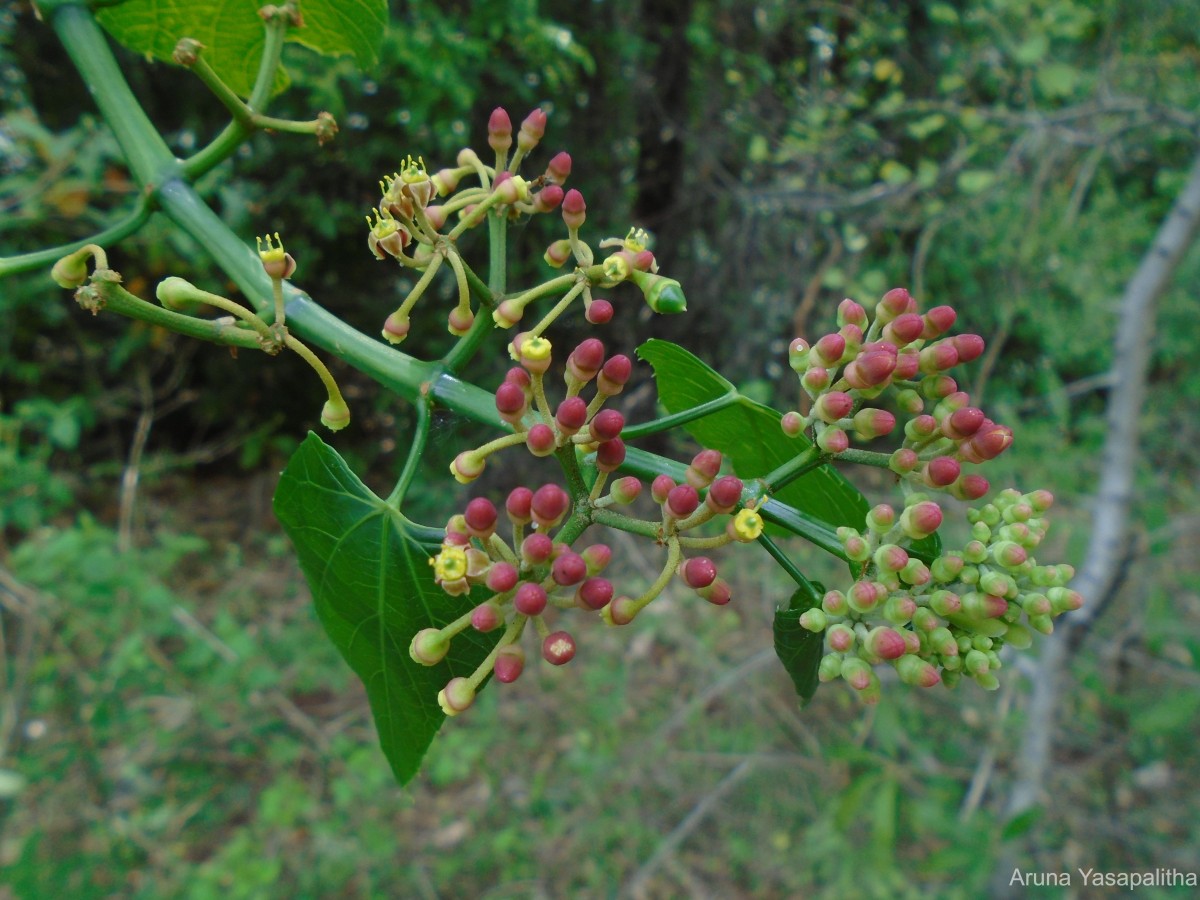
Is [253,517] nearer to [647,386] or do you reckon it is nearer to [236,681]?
[236,681]

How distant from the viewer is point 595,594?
2.56 ft

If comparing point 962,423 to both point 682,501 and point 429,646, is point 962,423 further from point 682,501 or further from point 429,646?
point 429,646

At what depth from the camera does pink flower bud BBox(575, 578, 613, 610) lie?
30.7 inches

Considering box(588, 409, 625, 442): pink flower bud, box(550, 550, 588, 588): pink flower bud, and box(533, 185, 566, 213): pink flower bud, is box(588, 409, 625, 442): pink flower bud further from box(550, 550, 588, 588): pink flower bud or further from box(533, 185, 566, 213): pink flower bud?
box(533, 185, 566, 213): pink flower bud

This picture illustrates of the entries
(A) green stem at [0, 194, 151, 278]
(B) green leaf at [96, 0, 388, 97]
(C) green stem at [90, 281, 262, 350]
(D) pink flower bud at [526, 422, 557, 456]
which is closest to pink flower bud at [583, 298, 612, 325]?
(D) pink flower bud at [526, 422, 557, 456]

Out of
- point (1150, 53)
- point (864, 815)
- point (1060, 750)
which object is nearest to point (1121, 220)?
point (1150, 53)

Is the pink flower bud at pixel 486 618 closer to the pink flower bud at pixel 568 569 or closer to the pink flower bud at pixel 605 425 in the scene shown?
the pink flower bud at pixel 568 569

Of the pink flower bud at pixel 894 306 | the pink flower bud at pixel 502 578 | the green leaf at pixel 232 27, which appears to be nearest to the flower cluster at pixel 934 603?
the pink flower bud at pixel 894 306

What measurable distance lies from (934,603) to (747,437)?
0.41 metres

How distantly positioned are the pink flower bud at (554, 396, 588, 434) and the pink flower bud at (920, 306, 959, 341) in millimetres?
418

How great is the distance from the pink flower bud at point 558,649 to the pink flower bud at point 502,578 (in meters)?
0.07

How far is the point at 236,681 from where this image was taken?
12.5 ft

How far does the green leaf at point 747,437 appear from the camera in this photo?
1.11 meters

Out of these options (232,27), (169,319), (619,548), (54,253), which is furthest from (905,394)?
(619,548)
